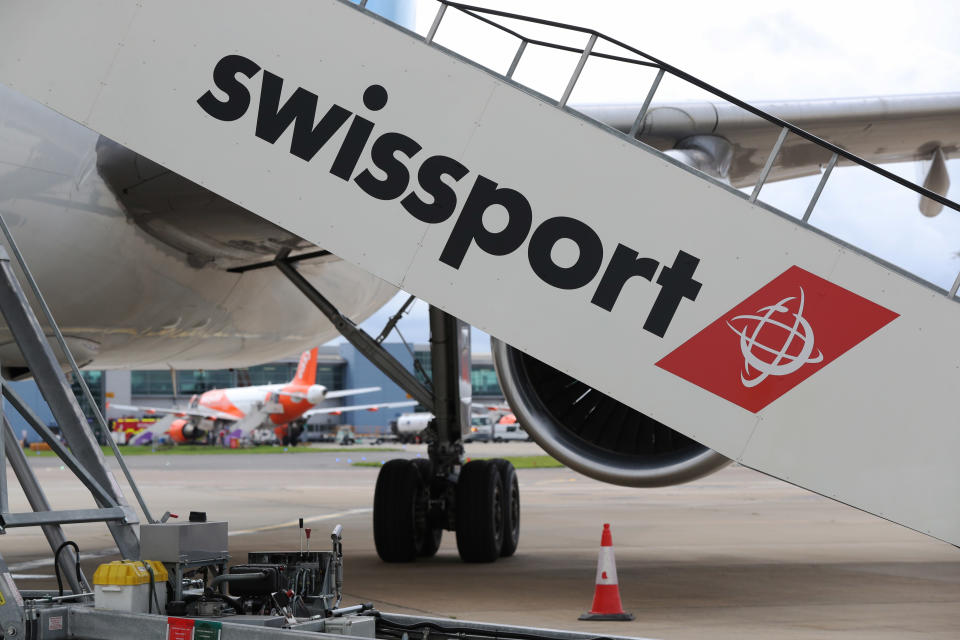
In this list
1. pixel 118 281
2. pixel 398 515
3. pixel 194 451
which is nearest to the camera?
pixel 118 281

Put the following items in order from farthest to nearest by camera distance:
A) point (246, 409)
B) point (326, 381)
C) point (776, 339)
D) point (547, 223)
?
point (326, 381), point (246, 409), point (547, 223), point (776, 339)

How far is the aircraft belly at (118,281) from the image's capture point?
267 inches

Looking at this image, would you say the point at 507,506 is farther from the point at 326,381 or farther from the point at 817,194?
the point at 326,381

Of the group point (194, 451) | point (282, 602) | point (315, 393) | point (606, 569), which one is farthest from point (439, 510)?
point (315, 393)

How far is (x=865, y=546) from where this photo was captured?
10867 millimetres

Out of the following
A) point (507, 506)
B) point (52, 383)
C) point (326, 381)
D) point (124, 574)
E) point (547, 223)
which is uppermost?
point (547, 223)

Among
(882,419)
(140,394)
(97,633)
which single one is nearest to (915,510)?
(882,419)

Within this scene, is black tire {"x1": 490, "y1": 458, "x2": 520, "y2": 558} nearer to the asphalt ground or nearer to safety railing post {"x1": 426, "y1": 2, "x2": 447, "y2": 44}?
the asphalt ground

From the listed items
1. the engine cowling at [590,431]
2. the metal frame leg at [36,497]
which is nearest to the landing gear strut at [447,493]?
the engine cowling at [590,431]

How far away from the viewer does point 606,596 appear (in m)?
6.44

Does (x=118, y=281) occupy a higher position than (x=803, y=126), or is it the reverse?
(x=803, y=126)

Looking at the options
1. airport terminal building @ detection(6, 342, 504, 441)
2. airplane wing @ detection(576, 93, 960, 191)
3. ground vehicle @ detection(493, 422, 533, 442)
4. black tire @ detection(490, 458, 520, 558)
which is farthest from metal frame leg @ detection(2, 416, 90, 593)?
airport terminal building @ detection(6, 342, 504, 441)

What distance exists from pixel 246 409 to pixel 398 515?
44.3 metres

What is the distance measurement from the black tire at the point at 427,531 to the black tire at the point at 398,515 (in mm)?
54
